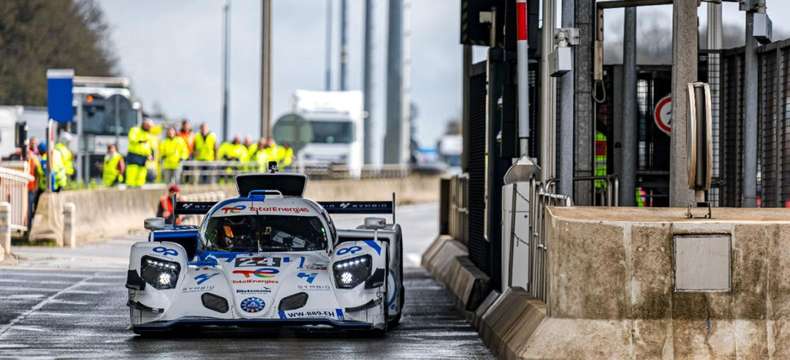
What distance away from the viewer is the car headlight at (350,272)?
52.6 feet

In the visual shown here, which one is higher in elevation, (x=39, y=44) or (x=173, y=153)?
(x=39, y=44)

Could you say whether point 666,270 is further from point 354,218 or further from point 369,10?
point 369,10

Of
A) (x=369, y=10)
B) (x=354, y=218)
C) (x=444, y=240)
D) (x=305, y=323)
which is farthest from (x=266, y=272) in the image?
(x=369, y=10)

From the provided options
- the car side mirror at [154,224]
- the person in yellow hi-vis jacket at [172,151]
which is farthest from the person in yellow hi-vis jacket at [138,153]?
the car side mirror at [154,224]

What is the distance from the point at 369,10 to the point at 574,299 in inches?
1875

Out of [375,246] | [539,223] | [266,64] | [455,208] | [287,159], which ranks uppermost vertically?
[266,64]

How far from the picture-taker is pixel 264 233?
17.1m

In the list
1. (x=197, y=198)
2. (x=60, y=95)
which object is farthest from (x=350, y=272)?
(x=197, y=198)

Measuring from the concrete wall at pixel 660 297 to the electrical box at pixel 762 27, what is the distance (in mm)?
4578

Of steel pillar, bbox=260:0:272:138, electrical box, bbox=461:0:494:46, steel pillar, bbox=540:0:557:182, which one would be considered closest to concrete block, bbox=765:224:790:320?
steel pillar, bbox=540:0:557:182

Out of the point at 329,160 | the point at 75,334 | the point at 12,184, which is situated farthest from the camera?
the point at 329,160

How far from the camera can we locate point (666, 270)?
12594 mm

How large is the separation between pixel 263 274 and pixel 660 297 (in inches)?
166

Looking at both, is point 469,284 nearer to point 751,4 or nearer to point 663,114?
point 663,114
